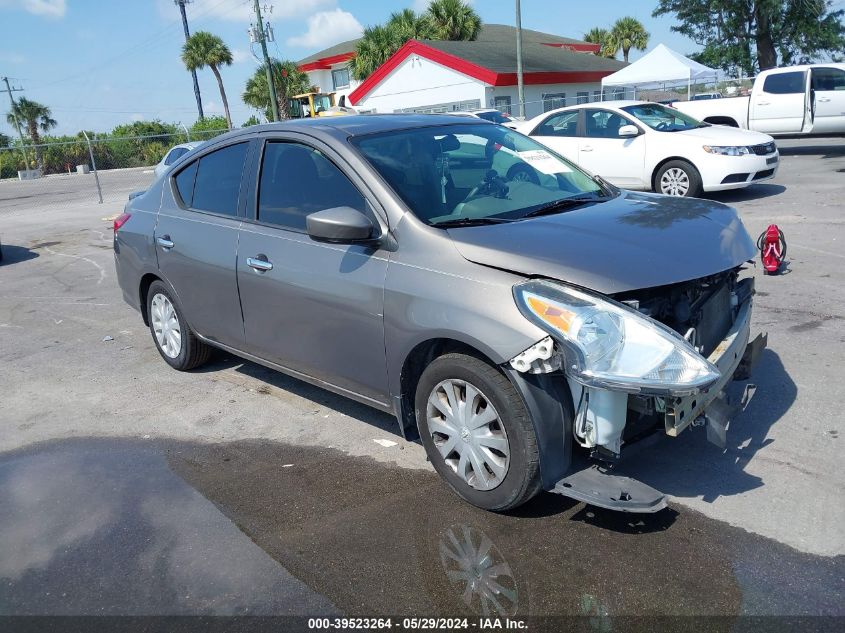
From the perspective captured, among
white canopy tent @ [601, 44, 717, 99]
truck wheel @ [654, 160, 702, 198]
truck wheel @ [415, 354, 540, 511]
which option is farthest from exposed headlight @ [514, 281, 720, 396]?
white canopy tent @ [601, 44, 717, 99]

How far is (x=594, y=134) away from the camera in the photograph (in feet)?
41.3

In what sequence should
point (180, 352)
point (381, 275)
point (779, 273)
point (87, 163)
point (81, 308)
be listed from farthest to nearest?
point (87, 163)
point (81, 308)
point (779, 273)
point (180, 352)
point (381, 275)

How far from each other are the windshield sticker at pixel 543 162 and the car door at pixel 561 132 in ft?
26.4

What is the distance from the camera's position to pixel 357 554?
11.1ft

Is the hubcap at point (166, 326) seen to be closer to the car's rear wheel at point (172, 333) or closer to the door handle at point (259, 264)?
the car's rear wheel at point (172, 333)

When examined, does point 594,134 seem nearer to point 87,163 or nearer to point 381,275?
point 381,275

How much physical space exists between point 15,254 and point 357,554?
38.0 feet

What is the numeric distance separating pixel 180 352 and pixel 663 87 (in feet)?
100

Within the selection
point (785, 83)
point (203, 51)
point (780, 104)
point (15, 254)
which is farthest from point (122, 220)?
point (203, 51)

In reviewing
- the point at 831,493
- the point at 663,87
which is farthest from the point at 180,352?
the point at 663,87

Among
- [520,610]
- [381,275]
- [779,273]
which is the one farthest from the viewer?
[779,273]

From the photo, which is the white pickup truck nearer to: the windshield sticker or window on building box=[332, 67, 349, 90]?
the windshield sticker

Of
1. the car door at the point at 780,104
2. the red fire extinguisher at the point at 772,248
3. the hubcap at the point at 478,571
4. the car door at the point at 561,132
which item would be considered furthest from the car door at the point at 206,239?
the car door at the point at 780,104

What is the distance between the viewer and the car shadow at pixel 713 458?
146 inches
